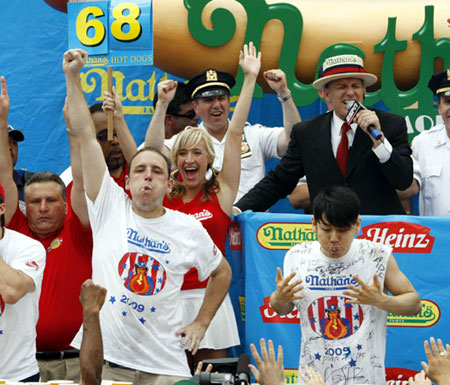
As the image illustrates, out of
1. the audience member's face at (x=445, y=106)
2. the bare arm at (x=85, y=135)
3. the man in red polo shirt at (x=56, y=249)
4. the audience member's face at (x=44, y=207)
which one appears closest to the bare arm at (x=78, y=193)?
the man in red polo shirt at (x=56, y=249)

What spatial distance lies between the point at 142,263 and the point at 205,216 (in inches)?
29.8

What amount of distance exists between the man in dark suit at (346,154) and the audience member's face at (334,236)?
3.36 feet

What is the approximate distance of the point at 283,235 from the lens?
16.1ft

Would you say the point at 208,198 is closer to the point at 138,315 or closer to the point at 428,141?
the point at 138,315

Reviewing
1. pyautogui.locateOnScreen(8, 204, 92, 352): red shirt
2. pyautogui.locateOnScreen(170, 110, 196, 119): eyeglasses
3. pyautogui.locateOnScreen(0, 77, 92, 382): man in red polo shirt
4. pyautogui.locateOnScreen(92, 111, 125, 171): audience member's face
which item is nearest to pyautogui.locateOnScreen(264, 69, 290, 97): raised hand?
pyautogui.locateOnScreen(170, 110, 196, 119): eyeglasses

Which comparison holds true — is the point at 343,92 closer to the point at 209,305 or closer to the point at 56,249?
the point at 209,305

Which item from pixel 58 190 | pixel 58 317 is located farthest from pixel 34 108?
pixel 58 317

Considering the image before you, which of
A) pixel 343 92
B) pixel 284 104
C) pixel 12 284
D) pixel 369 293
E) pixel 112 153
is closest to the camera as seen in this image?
pixel 369 293

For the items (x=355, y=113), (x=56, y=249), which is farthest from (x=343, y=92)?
(x=56, y=249)

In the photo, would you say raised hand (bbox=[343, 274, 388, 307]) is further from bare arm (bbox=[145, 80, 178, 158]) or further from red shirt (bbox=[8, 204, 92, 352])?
bare arm (bbox=[145, 80, 178, 158])

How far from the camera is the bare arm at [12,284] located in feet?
13.0

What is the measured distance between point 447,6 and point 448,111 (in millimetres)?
1793

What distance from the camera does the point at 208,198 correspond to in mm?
4863

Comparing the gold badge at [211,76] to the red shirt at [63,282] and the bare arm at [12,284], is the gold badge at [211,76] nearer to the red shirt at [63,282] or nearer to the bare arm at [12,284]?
the red shirt at [63,282]
